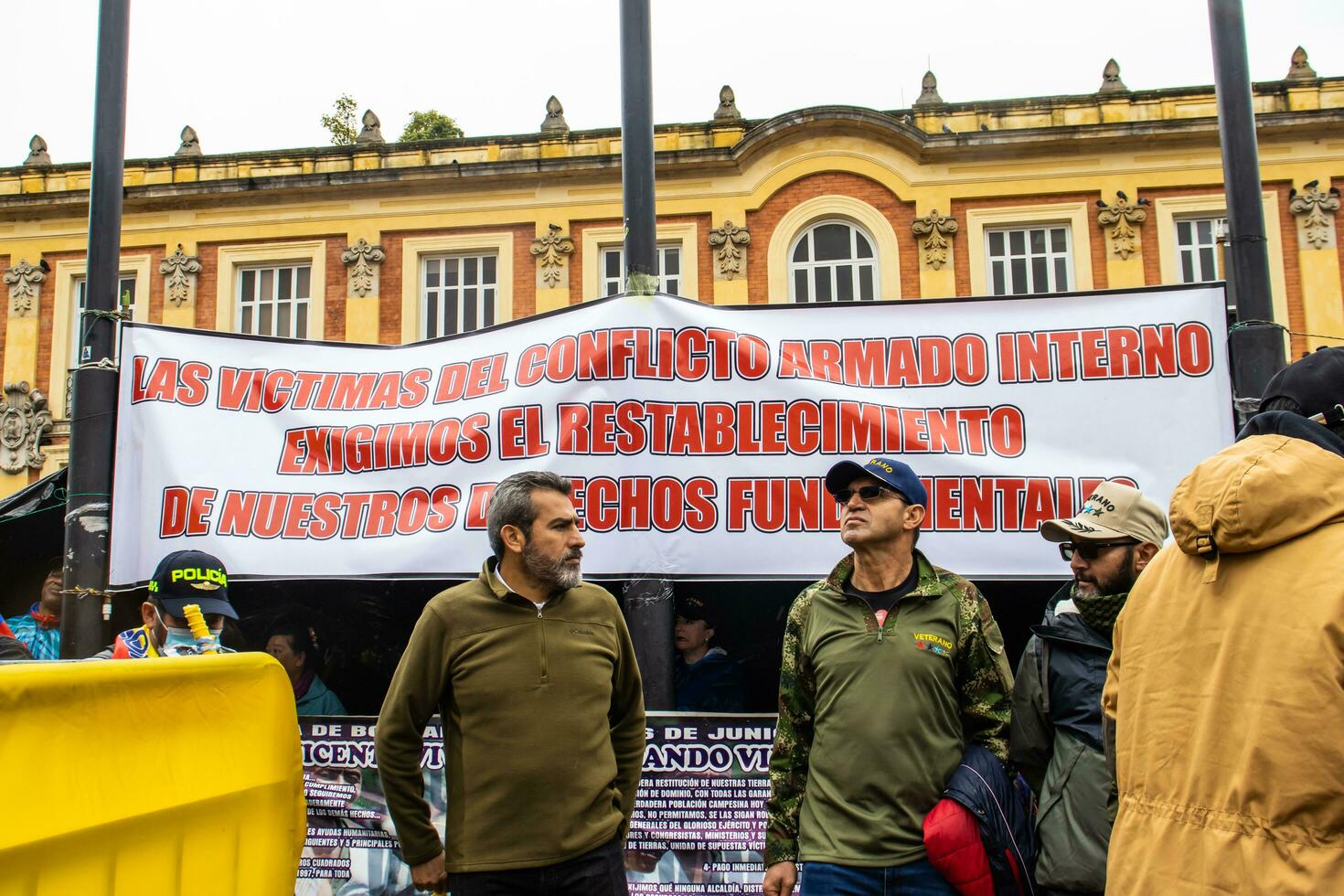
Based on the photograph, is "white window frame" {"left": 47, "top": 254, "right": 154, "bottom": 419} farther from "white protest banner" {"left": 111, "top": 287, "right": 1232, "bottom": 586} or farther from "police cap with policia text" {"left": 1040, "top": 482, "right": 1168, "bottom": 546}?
"police cap with policia text" {"left": 1040, "top": 482, "right": 1168, "bottom": 546}

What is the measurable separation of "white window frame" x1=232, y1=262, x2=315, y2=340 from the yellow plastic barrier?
16359mm

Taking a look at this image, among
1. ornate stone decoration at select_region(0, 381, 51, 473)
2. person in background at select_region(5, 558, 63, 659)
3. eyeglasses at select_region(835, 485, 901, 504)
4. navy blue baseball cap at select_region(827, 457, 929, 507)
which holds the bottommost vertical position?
person in background at select_region(5, 558, 63, 659)

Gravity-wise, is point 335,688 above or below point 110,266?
below

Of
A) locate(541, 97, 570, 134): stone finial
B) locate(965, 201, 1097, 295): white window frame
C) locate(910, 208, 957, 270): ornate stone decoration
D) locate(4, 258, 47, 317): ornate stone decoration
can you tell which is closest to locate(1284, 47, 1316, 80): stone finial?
locate(965, 201, 1097, 295): white window frame

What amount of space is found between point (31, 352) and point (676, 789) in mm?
18210

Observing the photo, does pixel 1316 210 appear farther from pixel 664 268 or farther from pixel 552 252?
pixel 552 252

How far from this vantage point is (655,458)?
4.31 m

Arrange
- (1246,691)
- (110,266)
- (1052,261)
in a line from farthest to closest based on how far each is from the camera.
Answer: (1052,261), (110,266), (1246,691)

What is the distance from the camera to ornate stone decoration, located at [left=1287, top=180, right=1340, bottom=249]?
16469mm

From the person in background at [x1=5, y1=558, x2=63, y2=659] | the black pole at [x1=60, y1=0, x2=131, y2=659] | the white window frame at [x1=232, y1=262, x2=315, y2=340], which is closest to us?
the black pole at [x1=60, y1=0, x2=131, y2=659]

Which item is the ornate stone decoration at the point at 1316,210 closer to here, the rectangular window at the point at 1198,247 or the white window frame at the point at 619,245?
the rectangular window at the point at 1198,247

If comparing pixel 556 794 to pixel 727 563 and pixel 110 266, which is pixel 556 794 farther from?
pixel 110 266

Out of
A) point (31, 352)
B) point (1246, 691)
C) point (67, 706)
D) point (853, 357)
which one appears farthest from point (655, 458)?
point (31, 352)

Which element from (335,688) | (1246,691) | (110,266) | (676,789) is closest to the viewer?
(1246,691)
